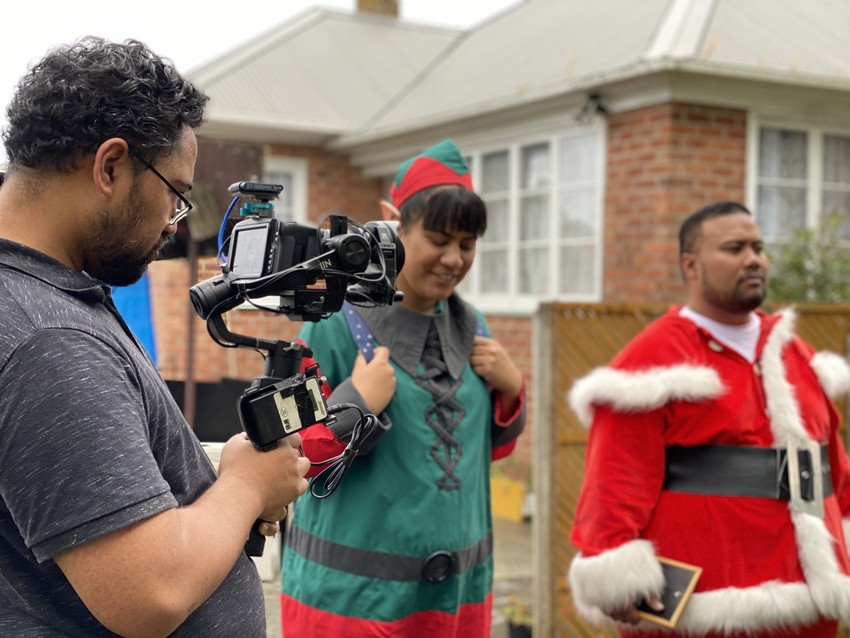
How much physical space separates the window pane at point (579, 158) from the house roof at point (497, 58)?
0.51m

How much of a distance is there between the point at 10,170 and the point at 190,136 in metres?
0.28

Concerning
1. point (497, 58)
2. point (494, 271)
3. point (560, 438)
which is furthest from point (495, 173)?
point (560, 438)

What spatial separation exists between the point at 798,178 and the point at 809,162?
0.17 meters

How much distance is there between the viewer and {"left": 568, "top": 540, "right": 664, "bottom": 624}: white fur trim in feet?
9.16

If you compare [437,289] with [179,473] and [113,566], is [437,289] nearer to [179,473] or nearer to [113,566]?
[179,473]

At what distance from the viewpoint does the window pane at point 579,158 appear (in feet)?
26.5

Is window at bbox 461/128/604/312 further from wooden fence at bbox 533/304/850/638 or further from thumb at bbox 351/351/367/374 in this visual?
thumb at bbox 351/351/367/374

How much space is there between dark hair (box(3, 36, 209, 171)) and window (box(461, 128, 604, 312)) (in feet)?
22.3

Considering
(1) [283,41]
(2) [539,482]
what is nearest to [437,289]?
(2) [539,482]

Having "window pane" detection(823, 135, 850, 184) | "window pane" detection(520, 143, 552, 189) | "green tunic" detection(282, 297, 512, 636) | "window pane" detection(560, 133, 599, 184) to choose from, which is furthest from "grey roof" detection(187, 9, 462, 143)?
"green tunic" detection(282, 297, 512, 636)

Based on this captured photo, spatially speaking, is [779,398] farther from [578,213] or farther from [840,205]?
[840,205]

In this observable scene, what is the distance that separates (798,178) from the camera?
789cm

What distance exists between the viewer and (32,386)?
48.4 inches

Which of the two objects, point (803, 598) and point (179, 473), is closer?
point (179, 473)
